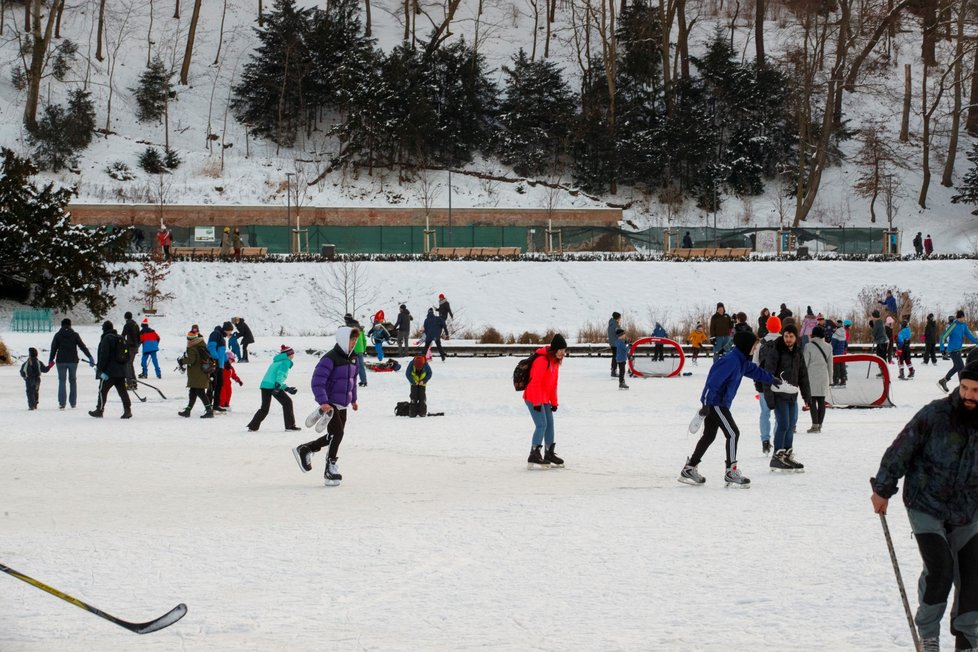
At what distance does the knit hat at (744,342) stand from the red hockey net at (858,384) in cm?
802

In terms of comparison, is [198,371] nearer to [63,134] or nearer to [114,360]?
[114,360]

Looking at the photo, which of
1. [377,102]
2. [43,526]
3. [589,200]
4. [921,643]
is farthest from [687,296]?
[921,643]

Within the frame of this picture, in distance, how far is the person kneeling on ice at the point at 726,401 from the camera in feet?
33.8

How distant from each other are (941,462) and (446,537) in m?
4.08

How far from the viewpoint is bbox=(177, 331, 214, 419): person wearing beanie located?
655 inches

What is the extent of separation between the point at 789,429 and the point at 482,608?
19.0ft

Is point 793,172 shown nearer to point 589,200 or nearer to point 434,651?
point 589,200

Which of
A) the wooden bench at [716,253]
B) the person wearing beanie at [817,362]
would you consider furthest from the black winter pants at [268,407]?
the wooden bench at [716,253]

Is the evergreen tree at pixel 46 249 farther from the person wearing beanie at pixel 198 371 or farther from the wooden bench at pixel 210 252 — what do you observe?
the person wearing beanie at pixel 198 371

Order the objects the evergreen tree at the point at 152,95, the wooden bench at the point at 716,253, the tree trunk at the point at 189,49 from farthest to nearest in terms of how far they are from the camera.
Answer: the tree trunk at the point at 189,49
the evergreen tree at the point at 152,95
the wooden bench at the point at 716,253

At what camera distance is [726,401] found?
1037 cm

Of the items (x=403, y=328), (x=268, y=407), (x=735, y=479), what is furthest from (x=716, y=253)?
(x=735, y=479)

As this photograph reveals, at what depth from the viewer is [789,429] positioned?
37.8 feet

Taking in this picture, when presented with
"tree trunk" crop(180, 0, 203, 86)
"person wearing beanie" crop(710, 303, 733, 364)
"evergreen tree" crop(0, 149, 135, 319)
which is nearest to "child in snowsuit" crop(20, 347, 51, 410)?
"person wearing beanie" crop(710, 303, 733, 364)
